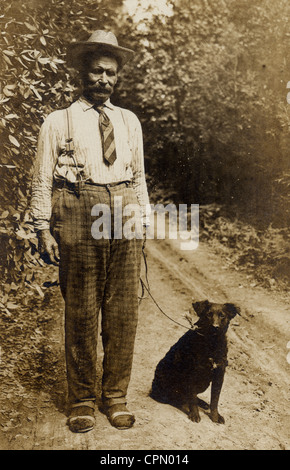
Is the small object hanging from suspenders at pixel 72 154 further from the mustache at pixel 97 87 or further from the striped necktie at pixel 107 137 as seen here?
the mustache at pixel 97 87

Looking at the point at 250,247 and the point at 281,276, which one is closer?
the point at 281,276

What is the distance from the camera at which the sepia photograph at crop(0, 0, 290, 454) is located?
303 cm

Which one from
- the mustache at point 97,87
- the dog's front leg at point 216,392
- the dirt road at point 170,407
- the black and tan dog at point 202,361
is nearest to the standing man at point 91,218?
the mustache at point 97,87

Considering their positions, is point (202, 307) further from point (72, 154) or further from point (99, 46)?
point (99, 46)

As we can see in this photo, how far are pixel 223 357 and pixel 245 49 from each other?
3235 millimetres

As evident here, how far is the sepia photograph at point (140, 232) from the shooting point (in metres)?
3.03

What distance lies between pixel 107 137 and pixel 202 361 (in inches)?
65.0

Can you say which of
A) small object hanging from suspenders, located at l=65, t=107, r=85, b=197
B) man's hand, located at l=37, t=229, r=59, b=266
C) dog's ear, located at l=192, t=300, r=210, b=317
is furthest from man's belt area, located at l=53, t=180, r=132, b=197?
dog's ear, located at l=192, t=300, r=210, b=317

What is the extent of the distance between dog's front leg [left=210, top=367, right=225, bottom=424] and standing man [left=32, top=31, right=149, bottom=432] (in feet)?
1.91

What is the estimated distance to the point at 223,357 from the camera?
325 centimetres

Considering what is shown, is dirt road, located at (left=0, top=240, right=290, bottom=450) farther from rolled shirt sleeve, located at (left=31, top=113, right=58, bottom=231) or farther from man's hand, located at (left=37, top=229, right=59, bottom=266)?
rolled shirt sleeve, located at (left=31, top=113, right=58, bottom=231)

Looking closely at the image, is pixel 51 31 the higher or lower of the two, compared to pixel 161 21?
lower
